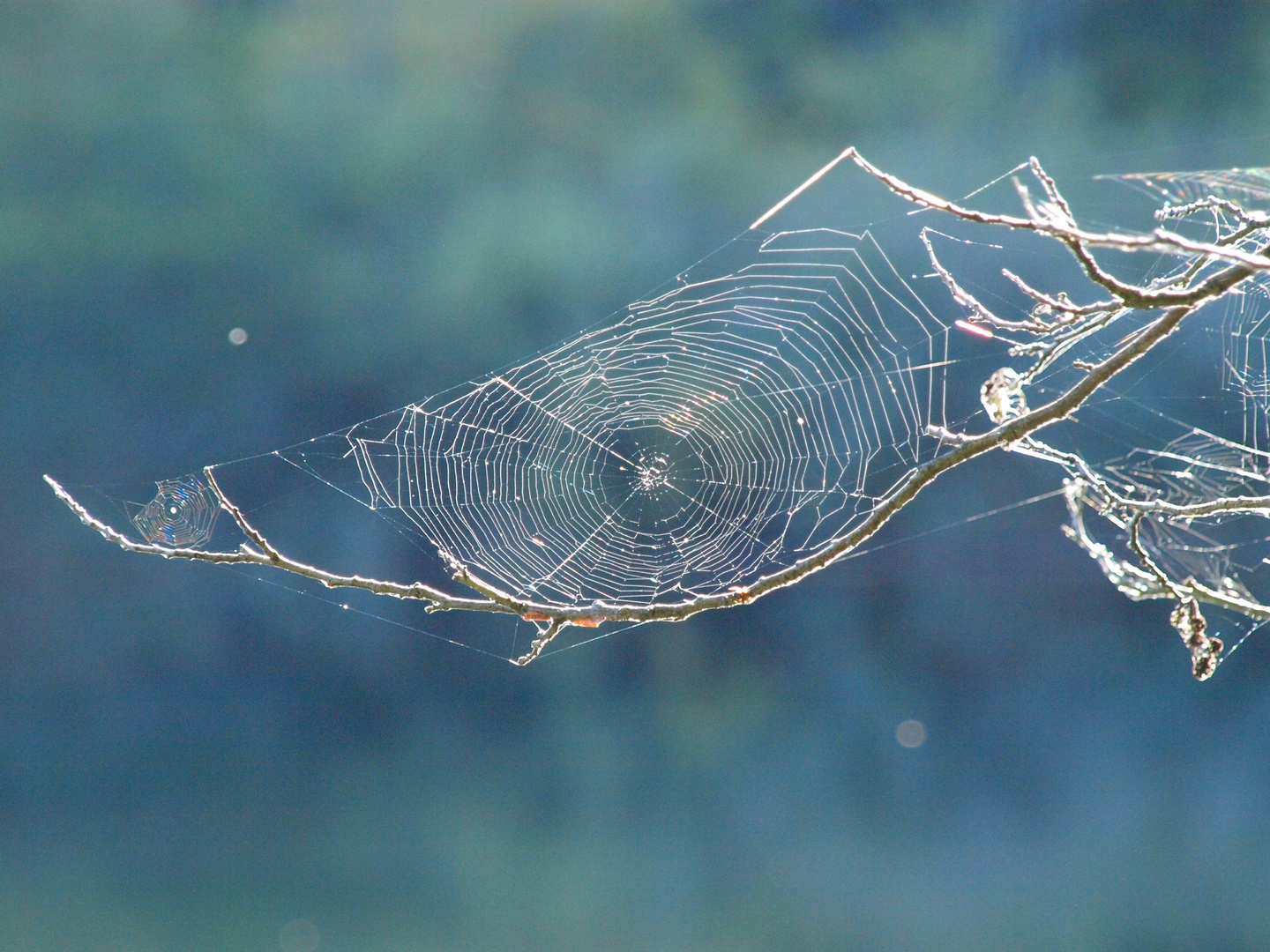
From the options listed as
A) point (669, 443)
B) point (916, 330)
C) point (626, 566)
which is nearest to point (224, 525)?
point (669, 443)

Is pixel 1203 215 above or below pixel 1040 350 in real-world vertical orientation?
above

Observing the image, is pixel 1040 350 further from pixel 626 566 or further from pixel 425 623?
pixel 425 623

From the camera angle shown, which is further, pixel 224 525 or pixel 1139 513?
pixel 224 525

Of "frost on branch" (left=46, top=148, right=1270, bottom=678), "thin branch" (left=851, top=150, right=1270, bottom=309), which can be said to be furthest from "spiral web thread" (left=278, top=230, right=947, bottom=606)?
"thin branch" (left=851, top=150, right=1270, bottom=309)

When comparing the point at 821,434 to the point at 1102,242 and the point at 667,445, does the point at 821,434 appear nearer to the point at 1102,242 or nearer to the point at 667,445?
the point at 667,445

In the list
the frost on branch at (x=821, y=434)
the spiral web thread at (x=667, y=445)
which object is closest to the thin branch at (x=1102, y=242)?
the frost on branch at (x=821, y=434)

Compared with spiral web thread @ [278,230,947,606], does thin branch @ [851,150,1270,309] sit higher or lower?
lower

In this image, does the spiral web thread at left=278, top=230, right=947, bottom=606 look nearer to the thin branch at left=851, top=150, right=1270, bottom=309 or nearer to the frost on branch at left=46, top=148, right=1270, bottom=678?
the frost on branch at left=46, top=148, right=1270, bottom=678
